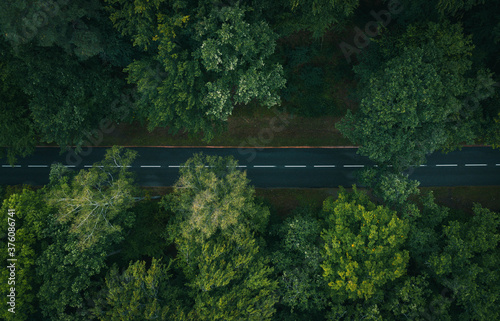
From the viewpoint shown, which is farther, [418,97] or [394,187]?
[394,187]

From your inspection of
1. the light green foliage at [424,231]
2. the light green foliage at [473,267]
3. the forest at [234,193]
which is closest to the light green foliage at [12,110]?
the forest at [234,193]

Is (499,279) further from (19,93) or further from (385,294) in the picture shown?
(19,93)

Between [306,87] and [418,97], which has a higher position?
[418,97]

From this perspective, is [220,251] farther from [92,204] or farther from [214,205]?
[92,204]

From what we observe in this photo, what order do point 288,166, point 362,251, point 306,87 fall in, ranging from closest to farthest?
point 362,251
point 306,87
point 288,166

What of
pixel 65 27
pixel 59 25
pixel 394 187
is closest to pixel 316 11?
pixel 394 187

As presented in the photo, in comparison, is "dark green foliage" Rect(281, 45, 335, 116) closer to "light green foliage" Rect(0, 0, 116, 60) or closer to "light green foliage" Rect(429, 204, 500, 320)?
"light green foliage" Rect(429, 204, 500, 320)

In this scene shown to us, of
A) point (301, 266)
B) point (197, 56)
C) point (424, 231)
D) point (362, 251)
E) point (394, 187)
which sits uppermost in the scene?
point (197, 56)

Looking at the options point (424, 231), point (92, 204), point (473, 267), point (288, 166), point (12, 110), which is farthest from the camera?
point (288, 166)
